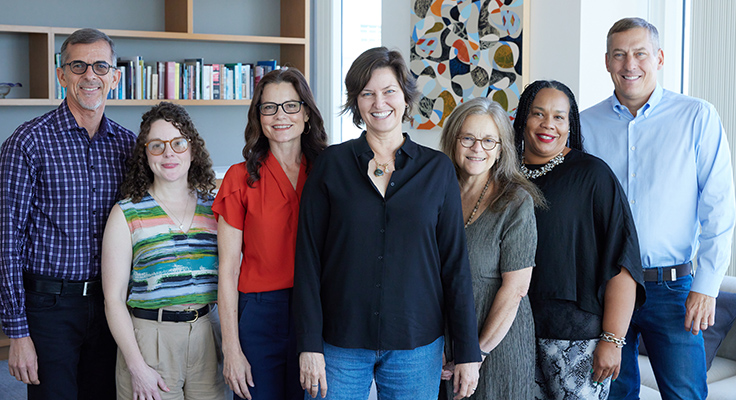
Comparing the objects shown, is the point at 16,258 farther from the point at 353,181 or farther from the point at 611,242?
the point at 611,242

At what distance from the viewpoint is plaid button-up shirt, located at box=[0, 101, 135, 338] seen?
2082 millimetres

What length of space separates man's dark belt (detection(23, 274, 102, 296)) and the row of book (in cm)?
264

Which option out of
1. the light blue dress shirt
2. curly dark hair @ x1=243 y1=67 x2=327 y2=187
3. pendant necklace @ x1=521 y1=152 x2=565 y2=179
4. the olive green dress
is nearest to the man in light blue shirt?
the light blue dress shirt

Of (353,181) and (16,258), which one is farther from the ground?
(353,181)

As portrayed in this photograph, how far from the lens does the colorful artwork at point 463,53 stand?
3711mm

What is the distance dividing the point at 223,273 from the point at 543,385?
1034 millimetres

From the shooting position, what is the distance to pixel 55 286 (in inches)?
83.6

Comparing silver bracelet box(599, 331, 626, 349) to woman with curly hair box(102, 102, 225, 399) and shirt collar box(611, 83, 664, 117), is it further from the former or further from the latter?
woman with curly hair box(102, 102, 225, 399)

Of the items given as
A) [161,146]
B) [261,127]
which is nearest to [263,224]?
[261,127]

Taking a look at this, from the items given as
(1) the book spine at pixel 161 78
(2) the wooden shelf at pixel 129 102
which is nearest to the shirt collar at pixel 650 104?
(2) the wooden shelf at pixel 129 102

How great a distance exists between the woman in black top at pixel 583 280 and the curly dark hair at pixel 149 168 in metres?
1.07

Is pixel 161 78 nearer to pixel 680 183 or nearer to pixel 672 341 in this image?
pixel 680 183

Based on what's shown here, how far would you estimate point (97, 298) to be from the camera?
2172 mm

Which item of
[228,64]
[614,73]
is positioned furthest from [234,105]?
[614,73]
